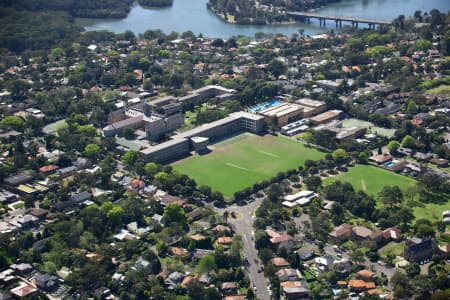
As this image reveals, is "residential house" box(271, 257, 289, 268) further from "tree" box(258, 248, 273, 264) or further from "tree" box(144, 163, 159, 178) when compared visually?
"tree" box(144, 163, 159, 178)

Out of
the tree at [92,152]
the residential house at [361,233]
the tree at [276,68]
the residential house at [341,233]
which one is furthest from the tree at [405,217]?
the tree at [276,68]

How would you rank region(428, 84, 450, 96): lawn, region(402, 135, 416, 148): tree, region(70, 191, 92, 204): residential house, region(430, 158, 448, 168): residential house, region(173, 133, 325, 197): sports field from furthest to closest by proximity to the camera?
region(428, 84, 450, 96): lawn < region(402, 135, 416, 148): tree < region(430, 158, 448, 168): residential house < region(173, 133, 325, 197): sports field < region(70, 191, 92, 204): residential house

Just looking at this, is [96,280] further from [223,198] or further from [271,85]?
[271,85]

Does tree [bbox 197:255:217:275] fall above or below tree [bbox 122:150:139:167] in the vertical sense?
below

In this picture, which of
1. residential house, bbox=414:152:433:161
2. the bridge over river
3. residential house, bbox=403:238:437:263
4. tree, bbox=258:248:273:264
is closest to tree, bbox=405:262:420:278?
residential house, bbox=403:238:437:263

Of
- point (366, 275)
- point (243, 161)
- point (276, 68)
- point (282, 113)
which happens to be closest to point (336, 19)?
point (276, 68)

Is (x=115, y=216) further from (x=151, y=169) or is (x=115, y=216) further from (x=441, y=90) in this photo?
(x=441, y=90)

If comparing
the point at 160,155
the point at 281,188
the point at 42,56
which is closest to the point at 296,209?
the point at 281,188
